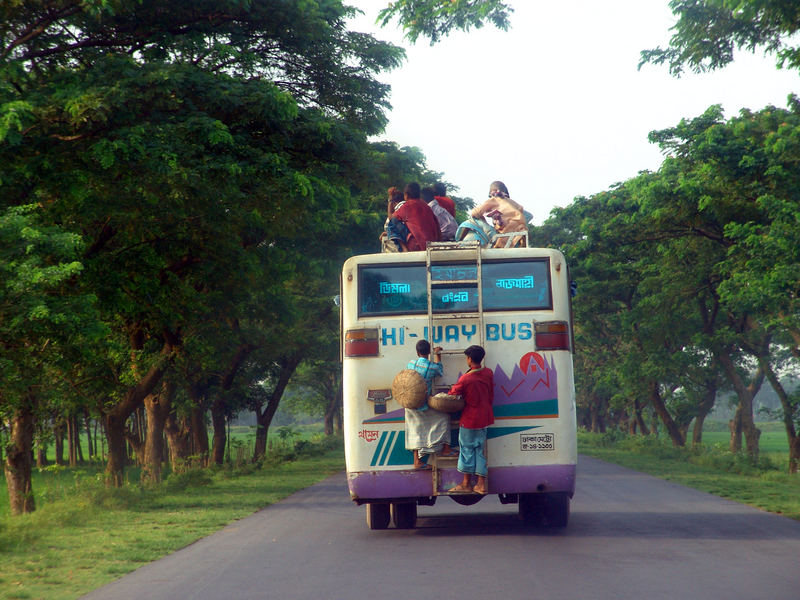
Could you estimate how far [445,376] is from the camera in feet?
36.1

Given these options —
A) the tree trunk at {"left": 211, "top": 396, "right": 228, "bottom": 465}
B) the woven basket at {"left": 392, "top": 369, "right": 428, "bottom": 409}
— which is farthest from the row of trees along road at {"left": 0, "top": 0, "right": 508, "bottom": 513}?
the tree trunk at {"left": 211, "top": 396, "right": 228, "bottom": 465}

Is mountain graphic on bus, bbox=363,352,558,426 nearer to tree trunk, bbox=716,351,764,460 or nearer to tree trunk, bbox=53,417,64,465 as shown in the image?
tree trunk, bbox=53,417,64,465

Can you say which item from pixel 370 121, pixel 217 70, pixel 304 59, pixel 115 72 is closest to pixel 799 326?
pixel 370 121

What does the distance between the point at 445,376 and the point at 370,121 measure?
35.0 feet

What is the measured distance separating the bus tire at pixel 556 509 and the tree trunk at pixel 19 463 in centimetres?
1113

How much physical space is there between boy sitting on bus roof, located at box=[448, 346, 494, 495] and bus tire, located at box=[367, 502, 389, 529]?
1827 millimetres

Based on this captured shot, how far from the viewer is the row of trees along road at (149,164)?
43.4 ft

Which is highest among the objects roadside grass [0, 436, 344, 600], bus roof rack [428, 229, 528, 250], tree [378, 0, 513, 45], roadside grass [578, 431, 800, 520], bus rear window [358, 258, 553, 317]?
tree [378, 0, 513, 45]

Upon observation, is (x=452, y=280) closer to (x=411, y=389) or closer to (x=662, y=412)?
(x=411, y=389)

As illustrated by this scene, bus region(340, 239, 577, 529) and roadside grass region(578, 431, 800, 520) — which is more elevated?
bus region(340, 239, 577, 529)

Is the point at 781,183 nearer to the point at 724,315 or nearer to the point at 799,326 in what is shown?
the point at 799,326

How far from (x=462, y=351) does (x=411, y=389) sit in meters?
0.77

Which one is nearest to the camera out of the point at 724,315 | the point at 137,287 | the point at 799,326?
the point at 137,287

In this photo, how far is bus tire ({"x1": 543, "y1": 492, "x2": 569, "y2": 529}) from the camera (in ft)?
39.1
